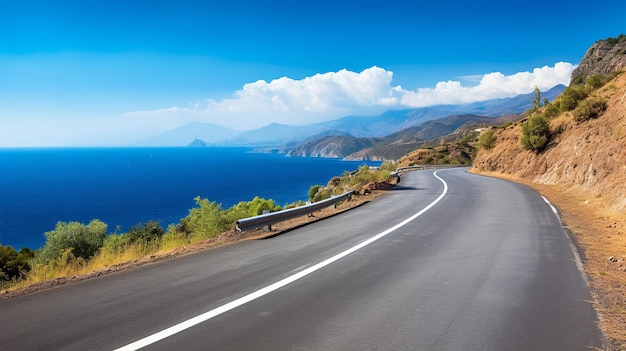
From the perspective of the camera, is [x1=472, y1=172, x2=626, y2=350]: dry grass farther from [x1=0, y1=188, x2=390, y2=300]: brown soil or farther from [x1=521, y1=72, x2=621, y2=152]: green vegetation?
[x1=521, y1=72, x2=621, y2=152]: green vegetation

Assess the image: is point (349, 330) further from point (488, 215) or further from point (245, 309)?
point (488, 215)

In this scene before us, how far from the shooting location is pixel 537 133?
31.2 meters

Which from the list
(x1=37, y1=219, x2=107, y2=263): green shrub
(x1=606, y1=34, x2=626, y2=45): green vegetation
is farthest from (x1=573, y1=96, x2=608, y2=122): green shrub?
(x1=606, y1=34, x2=626, y2=45): green vegetation

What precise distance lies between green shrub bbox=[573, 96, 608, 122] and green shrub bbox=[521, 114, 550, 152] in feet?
12.5

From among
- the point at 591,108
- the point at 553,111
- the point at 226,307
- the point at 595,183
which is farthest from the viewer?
the point at 553,111

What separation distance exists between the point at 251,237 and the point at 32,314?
582 centimetres

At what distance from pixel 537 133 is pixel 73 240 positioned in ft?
114

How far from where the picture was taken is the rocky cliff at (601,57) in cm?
10596

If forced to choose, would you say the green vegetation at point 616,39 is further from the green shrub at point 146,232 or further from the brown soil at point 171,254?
the green shrub at point 146,232

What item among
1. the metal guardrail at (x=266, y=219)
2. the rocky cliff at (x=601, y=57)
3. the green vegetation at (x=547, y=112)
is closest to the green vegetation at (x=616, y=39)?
the rocky cliff at (x=601, y=57)

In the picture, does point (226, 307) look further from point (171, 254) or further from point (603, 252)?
point (603, 252)

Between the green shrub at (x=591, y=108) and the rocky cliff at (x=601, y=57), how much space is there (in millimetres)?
98465

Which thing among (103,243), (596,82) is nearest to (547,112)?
(596,82)

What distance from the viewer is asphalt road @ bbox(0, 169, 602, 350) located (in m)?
3.90
